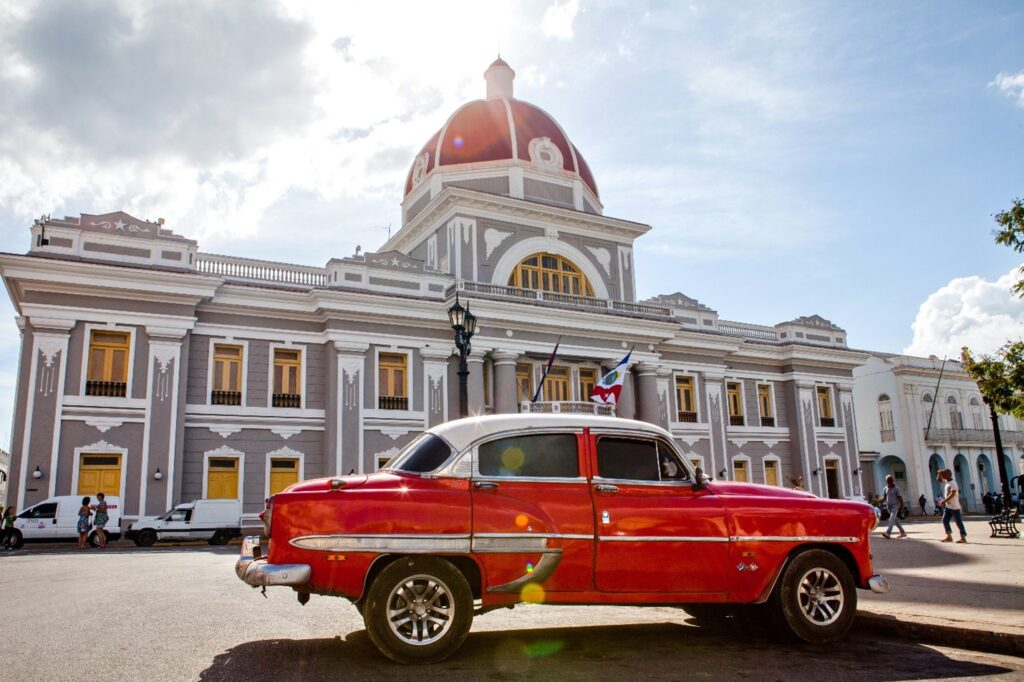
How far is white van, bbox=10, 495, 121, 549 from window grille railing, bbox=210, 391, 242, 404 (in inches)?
191

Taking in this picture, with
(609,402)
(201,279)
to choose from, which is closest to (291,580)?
(609,402)

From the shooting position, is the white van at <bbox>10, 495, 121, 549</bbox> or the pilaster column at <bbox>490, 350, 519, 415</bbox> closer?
the white van at <bbox>10, 495, 121, 549</bbox>

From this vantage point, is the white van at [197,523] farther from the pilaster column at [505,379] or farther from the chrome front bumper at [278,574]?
the chrome front bumper at [278,574]

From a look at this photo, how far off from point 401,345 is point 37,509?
1221 centimetres

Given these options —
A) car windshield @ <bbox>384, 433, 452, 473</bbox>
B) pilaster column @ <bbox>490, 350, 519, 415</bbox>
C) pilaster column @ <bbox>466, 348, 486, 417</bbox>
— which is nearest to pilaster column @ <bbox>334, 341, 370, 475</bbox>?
pilaster column @ <bbox>466, 348, 486, 417</bbox>

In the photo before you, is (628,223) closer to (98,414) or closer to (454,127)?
(454,127)

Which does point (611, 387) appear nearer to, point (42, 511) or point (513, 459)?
point (42, 511)

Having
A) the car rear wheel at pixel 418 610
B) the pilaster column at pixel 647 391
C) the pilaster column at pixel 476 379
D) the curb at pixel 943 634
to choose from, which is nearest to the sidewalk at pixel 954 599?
the curb at pixel 943 634

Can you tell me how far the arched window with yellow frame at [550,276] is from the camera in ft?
107

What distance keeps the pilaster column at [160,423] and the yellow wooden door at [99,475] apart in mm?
688

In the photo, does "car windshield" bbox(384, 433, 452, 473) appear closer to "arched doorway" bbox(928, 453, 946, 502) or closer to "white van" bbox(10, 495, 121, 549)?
"white van" bbox(10, 495, 121, 549)

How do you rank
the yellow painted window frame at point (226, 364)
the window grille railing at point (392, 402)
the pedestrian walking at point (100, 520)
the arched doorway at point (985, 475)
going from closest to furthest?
the pedestrian walking at point (100, 520) < the yellow painted window frame at point (226, 364) < the window grille railing at point (392, 402) < the arched doorway at point (985, 475)

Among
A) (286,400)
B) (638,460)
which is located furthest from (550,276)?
(638,460)

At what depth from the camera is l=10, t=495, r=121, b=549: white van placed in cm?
2098
